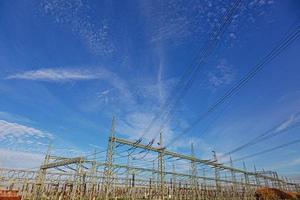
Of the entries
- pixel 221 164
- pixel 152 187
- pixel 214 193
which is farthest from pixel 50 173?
pixel 214 193

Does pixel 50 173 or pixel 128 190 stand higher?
pixel 50 173

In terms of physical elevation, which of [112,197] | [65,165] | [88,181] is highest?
[65,165]

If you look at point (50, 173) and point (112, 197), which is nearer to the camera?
point (112, 197)

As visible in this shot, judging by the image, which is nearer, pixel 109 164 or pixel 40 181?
pixel 109 164

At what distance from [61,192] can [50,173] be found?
3.71 metres

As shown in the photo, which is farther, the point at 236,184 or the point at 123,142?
the point at 236,184

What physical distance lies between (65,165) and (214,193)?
89.2ft

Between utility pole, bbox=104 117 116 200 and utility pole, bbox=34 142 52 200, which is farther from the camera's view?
utility pole, bbox=34 142 52 200

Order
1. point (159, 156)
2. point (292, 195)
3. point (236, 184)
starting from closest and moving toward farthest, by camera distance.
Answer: point (159, 156) → point (292, 195) → point (236, 184)

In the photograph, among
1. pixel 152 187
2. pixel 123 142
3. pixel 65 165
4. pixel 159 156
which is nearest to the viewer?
pixel 123 142

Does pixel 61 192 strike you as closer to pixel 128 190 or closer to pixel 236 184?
pixel 128 190

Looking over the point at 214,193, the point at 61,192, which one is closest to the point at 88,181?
the point at 61,192

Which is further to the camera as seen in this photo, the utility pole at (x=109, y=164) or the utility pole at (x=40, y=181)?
the utility pole at (x=40, y=181)

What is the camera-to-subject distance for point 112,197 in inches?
969
